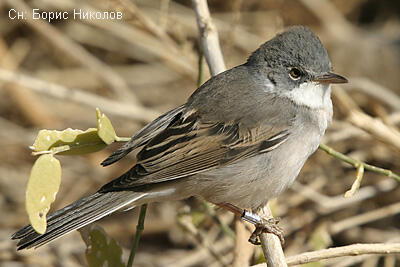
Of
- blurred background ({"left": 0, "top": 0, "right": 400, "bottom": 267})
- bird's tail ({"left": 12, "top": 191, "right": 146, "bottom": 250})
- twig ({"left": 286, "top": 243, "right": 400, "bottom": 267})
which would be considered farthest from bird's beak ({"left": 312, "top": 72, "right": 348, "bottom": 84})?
bird's tail ({"left": 12, "top": 191, "right": 146, "bottom": 250})

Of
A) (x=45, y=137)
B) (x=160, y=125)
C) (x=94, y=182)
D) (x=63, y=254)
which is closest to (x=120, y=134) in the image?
(x=94, y=182)

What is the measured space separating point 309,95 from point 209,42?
689 millimetres

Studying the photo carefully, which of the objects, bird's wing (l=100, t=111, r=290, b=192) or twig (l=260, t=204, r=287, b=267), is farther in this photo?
bird's wing (l=100, t=111, r=290, b=192)

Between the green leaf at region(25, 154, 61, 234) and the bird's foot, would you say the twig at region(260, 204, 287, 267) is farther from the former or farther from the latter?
the green leaf at region(25, 154, 61, 234)

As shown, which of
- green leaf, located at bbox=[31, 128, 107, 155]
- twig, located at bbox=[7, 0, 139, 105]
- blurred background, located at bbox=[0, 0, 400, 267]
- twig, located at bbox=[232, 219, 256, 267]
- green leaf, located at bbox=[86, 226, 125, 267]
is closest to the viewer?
green leaf, located at bbox=[31, 128, 107, 155]

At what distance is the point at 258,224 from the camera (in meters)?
3.05

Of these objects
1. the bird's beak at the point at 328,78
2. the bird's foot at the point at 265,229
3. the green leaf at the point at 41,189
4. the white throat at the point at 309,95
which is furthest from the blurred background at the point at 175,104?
the green leaf at the point at 41,189

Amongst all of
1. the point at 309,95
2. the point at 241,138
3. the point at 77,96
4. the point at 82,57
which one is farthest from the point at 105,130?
the point at 82,57

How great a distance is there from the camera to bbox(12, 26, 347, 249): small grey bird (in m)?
2.98

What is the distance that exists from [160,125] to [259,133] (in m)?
0.54

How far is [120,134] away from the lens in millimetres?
5734

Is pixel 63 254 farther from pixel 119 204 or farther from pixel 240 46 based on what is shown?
pixel 240 46

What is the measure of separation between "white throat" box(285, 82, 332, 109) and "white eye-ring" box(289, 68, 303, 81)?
0.05 metres

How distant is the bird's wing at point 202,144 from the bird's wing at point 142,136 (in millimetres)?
31
